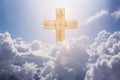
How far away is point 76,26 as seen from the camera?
31.5 meters

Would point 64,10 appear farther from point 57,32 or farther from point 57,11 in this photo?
point 57,32

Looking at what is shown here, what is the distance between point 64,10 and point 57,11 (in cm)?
74

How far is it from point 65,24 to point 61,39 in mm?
1841

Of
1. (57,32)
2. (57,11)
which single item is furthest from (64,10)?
(57,32)

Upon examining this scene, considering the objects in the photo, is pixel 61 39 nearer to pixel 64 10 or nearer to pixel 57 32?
pixel 57 32

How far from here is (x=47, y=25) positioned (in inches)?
1261

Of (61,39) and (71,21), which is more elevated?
(71,21)

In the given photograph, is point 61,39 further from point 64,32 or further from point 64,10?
point 64,10

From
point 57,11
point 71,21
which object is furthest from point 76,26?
point 57,11

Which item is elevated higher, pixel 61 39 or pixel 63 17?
pixel 63 17

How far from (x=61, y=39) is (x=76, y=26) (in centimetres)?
222

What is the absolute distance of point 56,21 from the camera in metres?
31.7

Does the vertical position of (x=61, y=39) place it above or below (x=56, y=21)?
below

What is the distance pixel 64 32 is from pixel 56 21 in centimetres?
149
